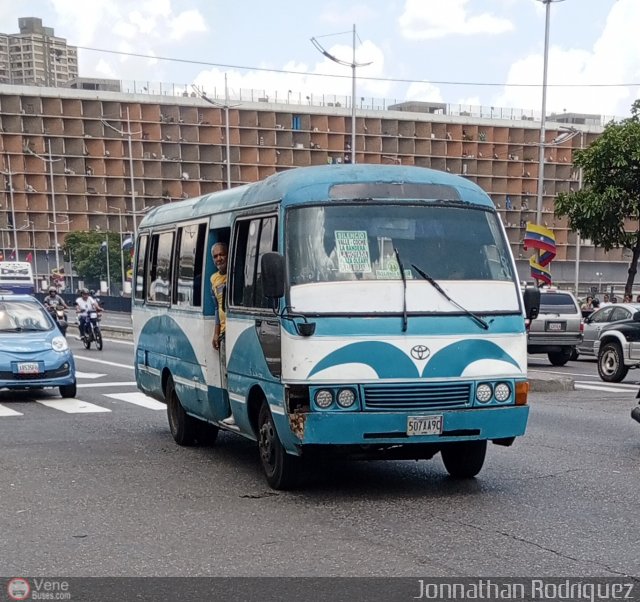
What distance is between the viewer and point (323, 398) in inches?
328

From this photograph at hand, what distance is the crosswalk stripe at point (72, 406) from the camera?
1591 cm

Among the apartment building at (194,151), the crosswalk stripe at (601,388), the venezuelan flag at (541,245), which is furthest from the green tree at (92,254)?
the crosswalk stripe at (601,388)

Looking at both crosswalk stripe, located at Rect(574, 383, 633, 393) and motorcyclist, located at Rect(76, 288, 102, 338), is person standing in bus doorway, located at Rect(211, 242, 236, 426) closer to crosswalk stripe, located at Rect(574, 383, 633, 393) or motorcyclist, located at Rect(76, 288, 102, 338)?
crosswalk stripe, located at Rect(574, 383, 633, 393)

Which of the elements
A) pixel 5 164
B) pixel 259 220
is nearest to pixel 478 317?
pixel 259 220

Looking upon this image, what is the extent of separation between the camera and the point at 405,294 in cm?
864

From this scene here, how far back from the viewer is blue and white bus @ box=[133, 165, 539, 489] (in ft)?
27.5

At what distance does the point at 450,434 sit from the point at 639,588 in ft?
8.81

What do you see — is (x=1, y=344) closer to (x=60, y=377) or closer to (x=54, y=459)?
(x=60, y=377)

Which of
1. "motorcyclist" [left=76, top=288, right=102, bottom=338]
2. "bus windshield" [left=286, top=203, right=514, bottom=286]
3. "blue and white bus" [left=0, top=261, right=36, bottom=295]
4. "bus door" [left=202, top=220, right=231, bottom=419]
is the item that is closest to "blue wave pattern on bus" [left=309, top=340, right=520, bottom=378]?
"bus windshield" [left=286, top=203, right=514, bottom=286]

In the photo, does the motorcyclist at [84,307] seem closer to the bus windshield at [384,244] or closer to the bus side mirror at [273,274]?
the bus windshield at [384,244]

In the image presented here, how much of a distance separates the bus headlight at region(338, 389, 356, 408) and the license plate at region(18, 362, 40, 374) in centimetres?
1008

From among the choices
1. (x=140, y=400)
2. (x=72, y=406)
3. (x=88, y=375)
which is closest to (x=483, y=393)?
(x=72, y=406)

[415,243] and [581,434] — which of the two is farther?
[581,434]

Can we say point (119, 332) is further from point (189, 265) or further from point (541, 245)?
point (189, 265)
